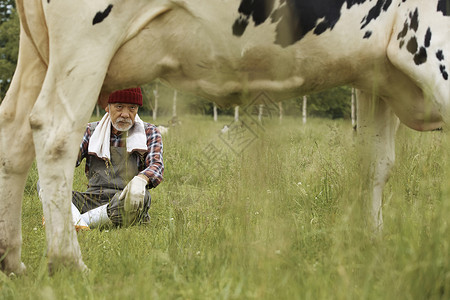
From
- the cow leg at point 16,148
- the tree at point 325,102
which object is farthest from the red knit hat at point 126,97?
the tree at point 325,102

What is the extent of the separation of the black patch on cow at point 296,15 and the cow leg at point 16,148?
45.3 inches

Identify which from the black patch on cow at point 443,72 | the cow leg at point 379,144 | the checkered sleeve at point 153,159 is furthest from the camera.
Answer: the checkered sleeve at point 153,159

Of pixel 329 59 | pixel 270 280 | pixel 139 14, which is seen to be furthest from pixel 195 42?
pixel 270 280

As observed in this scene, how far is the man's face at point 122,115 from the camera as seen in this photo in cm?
386

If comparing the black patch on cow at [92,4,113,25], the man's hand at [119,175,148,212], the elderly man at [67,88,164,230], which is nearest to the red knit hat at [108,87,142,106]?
the elderly man at [67,88,164,230]

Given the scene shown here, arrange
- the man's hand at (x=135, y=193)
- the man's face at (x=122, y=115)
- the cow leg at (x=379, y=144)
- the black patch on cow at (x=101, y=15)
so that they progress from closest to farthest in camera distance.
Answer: the black patch on cow at (x=101, y=15) → the cow leg at (x=379, y=144) → the man's hand at (x=135, y=193) → the man's face at (x=122, y=115)

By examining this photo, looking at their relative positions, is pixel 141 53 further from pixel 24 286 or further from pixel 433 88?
pixel 433 88

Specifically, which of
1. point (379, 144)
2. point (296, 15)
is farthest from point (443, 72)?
point (379, 144)

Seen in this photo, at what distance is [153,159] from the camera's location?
3898 mm

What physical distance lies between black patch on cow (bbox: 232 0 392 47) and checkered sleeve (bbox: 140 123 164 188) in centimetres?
169

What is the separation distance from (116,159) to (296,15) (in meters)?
2.24

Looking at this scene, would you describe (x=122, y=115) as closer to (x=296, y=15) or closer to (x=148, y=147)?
(x=148, y=147)

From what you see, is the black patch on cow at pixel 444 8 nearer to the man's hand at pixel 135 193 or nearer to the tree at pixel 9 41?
the man's hand at pixel 135 193

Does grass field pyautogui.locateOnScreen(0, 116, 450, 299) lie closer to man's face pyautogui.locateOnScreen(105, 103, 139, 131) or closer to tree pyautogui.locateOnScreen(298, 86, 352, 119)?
tree pyautogui.locateOnScreen(298, 86, 352, 119)
